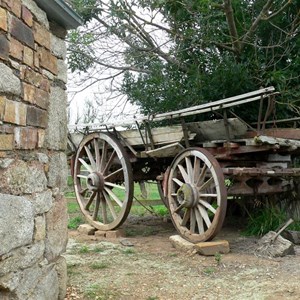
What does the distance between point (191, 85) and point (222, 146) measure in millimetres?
1931

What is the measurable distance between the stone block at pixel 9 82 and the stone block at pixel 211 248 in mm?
3050

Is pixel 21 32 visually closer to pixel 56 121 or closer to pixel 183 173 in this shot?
pixel 56 121

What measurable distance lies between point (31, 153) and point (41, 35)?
33.8 inches

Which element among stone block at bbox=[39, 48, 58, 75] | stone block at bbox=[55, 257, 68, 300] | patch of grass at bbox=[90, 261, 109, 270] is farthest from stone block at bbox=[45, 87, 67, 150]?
patch of grass at bbox=[90, 261, 109, 270]

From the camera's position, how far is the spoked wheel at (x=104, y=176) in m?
6.29

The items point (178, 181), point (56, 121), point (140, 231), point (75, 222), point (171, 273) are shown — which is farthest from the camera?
point (75, 222)

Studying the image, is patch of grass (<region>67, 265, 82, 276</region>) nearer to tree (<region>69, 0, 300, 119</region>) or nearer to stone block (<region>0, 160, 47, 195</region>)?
stone block (<region>0, 160, 47, 195</region>)

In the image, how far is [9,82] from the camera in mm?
2572

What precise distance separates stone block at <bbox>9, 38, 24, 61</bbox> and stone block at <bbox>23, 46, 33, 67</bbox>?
0.16ft

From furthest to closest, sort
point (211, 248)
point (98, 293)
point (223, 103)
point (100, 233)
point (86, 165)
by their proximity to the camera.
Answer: point (86, 165) → point (100, 233) → point (223, 103) → point (211, 248) → point (98, 293)

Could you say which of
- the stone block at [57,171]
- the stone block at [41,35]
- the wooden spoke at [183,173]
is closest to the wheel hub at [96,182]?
the wooden spoke at [183,173]

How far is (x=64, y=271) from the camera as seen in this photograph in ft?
11.0

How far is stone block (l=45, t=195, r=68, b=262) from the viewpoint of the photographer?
314 cm

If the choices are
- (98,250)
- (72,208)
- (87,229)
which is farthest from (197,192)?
(72,208)
